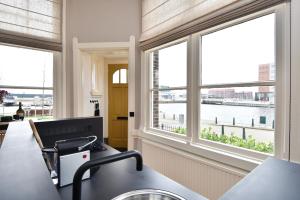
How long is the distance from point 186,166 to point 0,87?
267 cm

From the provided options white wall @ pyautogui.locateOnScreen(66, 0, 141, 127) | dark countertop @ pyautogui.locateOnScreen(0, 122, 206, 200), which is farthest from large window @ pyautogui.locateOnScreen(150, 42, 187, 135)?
dark countertop @ pyautogui.locateOnScreen(0, 122, 206, 200)

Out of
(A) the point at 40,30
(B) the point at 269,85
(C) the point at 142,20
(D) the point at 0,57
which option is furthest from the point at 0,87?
(B) the point at 269,85

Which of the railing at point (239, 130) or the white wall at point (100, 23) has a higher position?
the white wall at point (100, 23)

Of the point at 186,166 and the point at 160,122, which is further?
the point at 160,122

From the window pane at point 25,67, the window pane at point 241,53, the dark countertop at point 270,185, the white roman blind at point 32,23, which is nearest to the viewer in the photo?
the dark countertop at point 270,185

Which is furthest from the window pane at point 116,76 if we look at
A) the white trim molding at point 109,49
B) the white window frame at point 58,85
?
the white window frame at point 58,85

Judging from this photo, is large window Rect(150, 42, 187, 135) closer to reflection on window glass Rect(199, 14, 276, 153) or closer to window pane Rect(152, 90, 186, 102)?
Answer: window pane Rect(152, 90, 186, 102)

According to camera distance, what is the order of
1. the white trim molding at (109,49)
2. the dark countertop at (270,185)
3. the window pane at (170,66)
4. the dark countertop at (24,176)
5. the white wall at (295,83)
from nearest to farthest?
the dark countertop at (24,176) → the dark countertop at (270,185) → the white wall at (295,83) → the window pane at (170,66) → the white trim molding at (109,49)

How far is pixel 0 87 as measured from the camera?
2.65 m

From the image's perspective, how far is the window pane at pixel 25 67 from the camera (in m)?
2.70

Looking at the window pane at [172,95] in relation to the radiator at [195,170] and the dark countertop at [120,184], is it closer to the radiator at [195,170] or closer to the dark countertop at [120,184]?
the radiator at [195,170]

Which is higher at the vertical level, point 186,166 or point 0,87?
point 0,87

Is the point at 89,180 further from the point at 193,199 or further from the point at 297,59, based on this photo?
the point at 297,59

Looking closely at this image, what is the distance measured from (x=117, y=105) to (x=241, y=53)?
3397 millimetres
